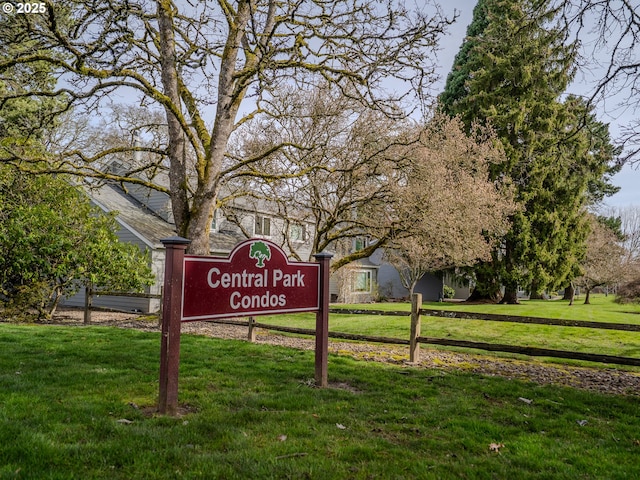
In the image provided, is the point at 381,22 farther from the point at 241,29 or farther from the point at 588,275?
the point at 588,275

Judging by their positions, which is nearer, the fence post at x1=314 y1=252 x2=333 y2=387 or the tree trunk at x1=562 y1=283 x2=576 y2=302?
the fence post at x1=314 y1=252 x2=333 y2=387

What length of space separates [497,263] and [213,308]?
25.0m

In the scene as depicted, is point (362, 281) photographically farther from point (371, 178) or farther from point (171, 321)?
point (171, 321)

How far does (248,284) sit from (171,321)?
3.55 feet

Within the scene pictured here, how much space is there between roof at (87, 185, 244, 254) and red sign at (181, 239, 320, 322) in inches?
542

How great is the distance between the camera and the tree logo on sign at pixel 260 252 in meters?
5.45

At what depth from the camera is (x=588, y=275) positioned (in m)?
30.1

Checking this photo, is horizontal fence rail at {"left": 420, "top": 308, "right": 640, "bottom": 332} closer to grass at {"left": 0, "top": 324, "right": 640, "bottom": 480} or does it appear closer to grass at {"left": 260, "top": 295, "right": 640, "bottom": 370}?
grass at {"left": 0, "top": 324, "right": 640, "bottom": 480}

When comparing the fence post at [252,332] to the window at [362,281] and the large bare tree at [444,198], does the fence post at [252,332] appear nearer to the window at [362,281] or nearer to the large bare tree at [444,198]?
the large bare tree at [444,198]

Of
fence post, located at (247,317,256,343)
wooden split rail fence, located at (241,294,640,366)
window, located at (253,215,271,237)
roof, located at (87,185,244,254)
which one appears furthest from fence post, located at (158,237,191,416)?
window, located at (253,215,271,237)

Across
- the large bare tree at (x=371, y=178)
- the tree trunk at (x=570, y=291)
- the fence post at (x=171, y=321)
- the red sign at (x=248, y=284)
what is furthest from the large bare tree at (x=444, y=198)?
the tree trunk at (x=570, y=291)

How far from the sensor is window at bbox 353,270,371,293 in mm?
29047

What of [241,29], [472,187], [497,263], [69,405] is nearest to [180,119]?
[241,29]

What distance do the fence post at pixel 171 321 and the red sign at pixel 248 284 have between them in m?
0.10
